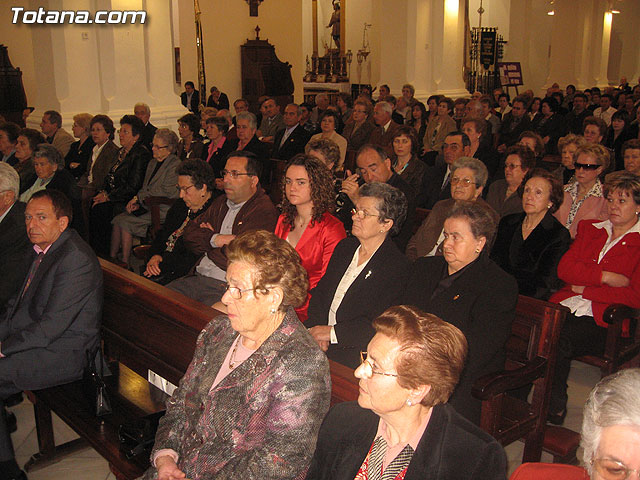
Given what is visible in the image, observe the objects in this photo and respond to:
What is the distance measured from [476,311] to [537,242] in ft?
4.06

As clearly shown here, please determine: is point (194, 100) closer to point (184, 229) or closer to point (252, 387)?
point (184, 229)

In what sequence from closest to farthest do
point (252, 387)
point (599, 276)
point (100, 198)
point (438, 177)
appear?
point (252, 387) < point (599, 276) < point (438, 177) < point (100, 198)

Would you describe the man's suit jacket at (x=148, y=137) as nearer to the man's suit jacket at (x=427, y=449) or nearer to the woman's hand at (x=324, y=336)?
the woman's hand at (x=324, y=336)

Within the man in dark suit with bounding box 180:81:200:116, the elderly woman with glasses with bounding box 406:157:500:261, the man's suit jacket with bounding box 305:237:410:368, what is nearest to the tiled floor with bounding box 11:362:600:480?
the man's suit jacket with bounding box 305:237:410:368

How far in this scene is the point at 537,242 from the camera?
12.1ft

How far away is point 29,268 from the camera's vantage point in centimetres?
321

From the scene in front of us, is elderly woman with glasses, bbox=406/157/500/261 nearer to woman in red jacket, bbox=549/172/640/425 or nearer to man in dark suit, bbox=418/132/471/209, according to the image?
woman in red jacket, bbox=549/172/640/425

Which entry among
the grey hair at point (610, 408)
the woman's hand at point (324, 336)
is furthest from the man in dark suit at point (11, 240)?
the grey hair at point (610, 408)

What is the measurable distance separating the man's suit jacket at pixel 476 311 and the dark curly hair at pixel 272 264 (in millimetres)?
824

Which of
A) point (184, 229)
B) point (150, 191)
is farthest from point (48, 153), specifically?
point (184, 229)

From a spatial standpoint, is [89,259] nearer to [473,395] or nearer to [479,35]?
[473,395]

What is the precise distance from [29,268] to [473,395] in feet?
7.51

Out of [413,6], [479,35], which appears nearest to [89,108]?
[413,6]

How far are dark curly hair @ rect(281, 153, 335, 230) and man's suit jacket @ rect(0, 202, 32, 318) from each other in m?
1.42
